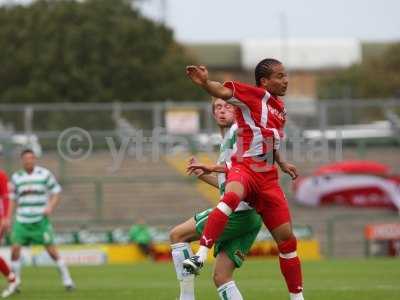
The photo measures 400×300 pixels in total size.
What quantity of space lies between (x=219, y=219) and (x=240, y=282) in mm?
8002

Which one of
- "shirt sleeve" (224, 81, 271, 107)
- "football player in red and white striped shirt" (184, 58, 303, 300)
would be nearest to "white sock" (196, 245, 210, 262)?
"football player in red and white striped shirt" (184, 58, 303, 300)

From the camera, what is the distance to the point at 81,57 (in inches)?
2023

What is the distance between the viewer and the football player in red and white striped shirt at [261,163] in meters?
9.72

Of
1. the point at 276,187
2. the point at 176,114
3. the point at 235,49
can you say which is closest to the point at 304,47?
the point at 235,49

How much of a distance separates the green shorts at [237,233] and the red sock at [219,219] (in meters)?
0.53

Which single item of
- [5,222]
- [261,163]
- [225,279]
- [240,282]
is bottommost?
[240,282]

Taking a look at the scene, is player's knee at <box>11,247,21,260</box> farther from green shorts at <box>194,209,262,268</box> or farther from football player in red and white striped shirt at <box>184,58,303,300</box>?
football player in red and white striped shirt at <box>184,58,303,300</box>

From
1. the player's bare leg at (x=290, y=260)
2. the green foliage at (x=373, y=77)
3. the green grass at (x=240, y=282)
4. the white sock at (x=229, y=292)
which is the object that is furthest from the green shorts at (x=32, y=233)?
the green foliage at (x=373, y=77)

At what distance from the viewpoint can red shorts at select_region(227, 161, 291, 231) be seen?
9909mm

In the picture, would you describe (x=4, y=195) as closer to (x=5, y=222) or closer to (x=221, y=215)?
(x=5, y=222)

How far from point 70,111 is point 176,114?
327cm

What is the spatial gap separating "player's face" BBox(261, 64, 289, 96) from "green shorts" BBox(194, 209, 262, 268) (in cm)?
115

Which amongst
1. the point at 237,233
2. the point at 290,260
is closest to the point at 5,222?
the point at 237,233

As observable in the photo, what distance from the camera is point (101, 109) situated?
32.7m
